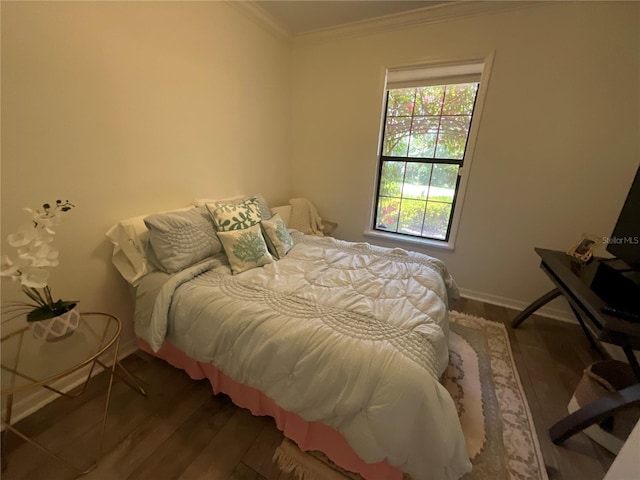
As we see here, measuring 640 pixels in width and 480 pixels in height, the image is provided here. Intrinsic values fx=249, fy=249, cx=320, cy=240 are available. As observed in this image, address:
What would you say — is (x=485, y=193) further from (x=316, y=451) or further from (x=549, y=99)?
(x=316, y=451)

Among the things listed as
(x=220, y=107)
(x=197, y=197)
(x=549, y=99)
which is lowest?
(x=197, y=197)

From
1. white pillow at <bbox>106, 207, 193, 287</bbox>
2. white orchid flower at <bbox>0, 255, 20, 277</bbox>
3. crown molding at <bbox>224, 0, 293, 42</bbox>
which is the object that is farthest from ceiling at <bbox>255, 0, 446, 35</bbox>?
white orchid flower at <bbox>0, 255, 20, 277</bbox>

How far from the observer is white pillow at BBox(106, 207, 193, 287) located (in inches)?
58.5

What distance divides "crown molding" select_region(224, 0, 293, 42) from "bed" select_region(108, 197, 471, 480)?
5.41ft

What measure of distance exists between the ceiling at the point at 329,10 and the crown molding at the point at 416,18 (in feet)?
0.13

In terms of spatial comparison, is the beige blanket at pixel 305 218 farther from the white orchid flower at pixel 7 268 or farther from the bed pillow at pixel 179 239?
the white orchid flower at pixel 7 268

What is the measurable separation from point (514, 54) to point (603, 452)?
8.58ft

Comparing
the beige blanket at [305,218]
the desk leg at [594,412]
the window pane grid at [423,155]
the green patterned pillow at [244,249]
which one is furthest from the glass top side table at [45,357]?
the window pane grid at [423,155]

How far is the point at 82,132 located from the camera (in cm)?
134

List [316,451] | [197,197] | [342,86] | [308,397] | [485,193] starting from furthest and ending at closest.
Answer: [342,86], [485,193], [197,197], [316,451], [308,397]

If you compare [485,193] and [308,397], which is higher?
[485,193]

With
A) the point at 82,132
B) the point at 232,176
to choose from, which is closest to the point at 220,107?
the point at 232,176

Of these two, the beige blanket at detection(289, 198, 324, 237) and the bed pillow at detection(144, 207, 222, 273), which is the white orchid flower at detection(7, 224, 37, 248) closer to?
the bed pillow at detection(144, 207, 222, 273)

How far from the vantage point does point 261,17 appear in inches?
88.2
